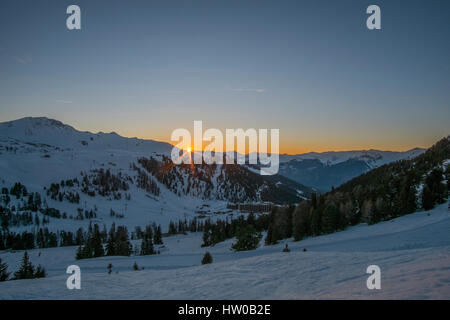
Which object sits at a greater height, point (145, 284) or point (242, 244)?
point (145, 284)

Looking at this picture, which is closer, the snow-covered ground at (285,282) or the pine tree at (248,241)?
A: the snow-covered ground at (285,282)

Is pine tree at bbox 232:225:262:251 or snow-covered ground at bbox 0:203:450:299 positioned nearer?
snow-covered ground at bbox 0:203:450:299

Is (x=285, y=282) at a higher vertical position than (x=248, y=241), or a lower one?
higher

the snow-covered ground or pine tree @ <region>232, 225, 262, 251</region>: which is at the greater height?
the snow-covered ground

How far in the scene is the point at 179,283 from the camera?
45.4 feet

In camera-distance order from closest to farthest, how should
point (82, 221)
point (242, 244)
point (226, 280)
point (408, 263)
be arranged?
point (408, 263), point (226, 280), point (242, 244), point (82, 221)

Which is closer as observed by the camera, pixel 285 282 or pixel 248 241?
pixel 285 282

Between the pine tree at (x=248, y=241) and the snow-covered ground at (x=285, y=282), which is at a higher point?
the snow-covered ground at (x=285, y=282)
